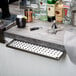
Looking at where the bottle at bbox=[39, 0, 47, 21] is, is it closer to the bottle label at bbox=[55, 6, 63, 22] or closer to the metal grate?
the bottle label at bbox=[55, 6, 63, 22]

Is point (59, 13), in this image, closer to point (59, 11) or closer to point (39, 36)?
point (59, 11)

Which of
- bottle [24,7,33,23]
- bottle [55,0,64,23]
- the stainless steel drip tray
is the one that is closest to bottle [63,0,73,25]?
bottle [55,0,64,23]

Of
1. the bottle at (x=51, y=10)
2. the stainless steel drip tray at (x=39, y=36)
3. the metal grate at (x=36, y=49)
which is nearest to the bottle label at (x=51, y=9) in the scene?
the bottle at (x=51, y=10)

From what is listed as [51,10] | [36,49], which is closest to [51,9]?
[51,10]

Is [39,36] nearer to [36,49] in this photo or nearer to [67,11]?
[36,49]

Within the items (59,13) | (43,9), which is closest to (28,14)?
(43,9)

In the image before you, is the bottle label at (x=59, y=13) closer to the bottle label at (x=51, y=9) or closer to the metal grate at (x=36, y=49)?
the bottle label at (x=51, y=9)

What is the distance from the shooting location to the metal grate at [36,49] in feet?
3.81

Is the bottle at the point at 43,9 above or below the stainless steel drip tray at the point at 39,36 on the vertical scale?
above

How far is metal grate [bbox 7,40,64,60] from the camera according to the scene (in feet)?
3.81

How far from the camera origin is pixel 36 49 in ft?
4.03

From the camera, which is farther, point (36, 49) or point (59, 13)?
point (59, 13)

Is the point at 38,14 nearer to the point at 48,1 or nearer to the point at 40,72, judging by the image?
the point at 48,1

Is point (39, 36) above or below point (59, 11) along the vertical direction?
below
